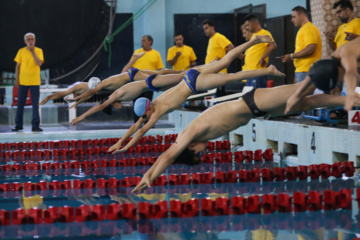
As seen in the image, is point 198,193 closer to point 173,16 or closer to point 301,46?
point 301,46

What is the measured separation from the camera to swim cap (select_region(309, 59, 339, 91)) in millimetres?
4066

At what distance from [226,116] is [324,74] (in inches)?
41.2

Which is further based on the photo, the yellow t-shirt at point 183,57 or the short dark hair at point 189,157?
the yellow t-shirt at point 183,57

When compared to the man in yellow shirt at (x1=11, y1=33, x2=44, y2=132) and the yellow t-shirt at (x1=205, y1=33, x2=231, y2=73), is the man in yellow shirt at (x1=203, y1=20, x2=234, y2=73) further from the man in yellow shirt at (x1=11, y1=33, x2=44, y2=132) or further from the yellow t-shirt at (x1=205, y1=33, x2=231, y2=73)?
the man in yellow shirt at (x1=11, y1=33, x2=44, y2=132)

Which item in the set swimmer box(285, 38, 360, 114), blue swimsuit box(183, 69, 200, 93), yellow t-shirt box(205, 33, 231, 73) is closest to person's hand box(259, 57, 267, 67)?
yellow t-shirt box(205, 33, 231, 73)

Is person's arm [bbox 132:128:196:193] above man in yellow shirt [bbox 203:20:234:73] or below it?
below

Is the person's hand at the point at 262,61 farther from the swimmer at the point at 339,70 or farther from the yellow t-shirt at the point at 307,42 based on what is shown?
the swimmer at the point at 339,70

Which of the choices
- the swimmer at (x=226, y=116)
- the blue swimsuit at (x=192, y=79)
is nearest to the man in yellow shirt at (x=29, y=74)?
the blue swimsuit at (x=192, y=79)

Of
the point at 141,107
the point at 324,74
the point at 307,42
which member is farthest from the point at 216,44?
the point at 324,74

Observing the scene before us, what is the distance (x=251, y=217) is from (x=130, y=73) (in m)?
4.33

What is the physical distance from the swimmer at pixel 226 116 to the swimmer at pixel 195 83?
44.5 inches

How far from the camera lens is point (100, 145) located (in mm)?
9430

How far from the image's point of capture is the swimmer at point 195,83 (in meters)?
6.00

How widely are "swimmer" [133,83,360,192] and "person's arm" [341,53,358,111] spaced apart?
0.74 metres
